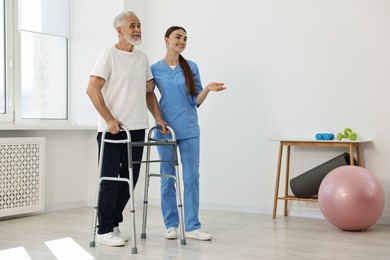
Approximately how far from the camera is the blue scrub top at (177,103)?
412cm

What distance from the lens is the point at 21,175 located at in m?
5.25

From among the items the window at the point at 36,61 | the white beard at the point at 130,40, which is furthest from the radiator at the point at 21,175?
the white beard at the point at 130,40

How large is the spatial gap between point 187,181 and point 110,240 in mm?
644

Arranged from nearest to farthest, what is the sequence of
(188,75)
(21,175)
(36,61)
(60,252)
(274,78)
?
(60,252) → (188,75) → (21,175) → (274,78) → (36,61)

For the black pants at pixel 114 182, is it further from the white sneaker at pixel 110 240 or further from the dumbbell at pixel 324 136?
the dumbbell at pixel 324 136

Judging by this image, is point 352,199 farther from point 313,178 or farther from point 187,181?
point 187,181

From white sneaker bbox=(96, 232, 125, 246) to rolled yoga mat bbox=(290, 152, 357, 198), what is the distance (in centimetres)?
182

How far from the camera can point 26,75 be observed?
5641 millimetres

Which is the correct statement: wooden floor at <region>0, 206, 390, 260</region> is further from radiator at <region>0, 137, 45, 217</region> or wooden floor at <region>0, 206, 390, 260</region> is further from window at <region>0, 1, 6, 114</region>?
window at <region>0, 1, 6, 114</region>

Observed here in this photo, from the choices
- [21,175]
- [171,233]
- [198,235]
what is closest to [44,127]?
[21,175]

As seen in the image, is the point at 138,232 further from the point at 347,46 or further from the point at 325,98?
the point at 347,46

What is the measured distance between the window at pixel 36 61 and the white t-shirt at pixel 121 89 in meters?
1.82

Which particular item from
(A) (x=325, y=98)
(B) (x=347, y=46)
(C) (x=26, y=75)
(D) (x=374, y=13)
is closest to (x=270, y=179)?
(A) (x=325, y=98)

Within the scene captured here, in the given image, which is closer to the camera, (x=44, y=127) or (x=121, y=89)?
(x=121, y=89)
